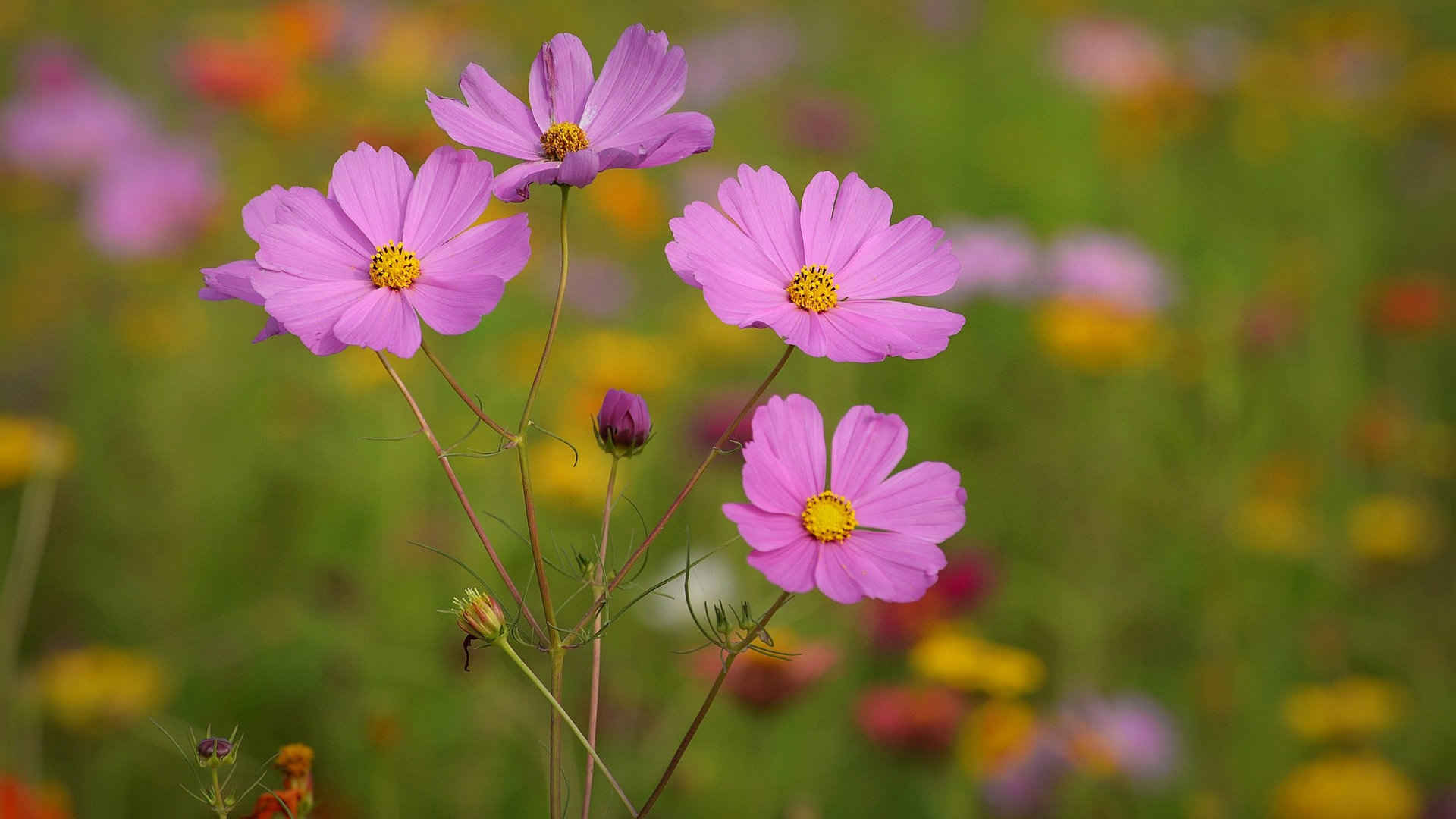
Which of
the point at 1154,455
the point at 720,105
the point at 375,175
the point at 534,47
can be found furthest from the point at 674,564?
the point at 534,47

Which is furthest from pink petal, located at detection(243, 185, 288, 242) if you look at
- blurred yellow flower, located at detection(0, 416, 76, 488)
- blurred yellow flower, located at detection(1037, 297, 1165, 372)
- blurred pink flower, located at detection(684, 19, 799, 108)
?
blurred pink flower, located at detection(684, 19, 799, 108)

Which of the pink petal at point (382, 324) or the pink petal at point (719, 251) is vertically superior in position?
the pink petal at point (719, 251)

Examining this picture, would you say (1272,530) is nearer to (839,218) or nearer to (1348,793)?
(1348,793)

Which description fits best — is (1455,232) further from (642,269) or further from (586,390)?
(586,390)

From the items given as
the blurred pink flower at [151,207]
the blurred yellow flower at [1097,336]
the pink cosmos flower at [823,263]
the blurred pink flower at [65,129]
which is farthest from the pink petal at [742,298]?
the blurred pink flower at [65,129]

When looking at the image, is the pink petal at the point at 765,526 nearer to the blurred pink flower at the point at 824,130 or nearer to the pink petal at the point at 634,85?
the pink petal at the point at 634,85

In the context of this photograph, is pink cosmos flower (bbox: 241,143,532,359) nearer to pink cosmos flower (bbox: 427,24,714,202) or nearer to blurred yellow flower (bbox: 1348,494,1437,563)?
pink cosmos flower (bbox: 427,24,714,202)
